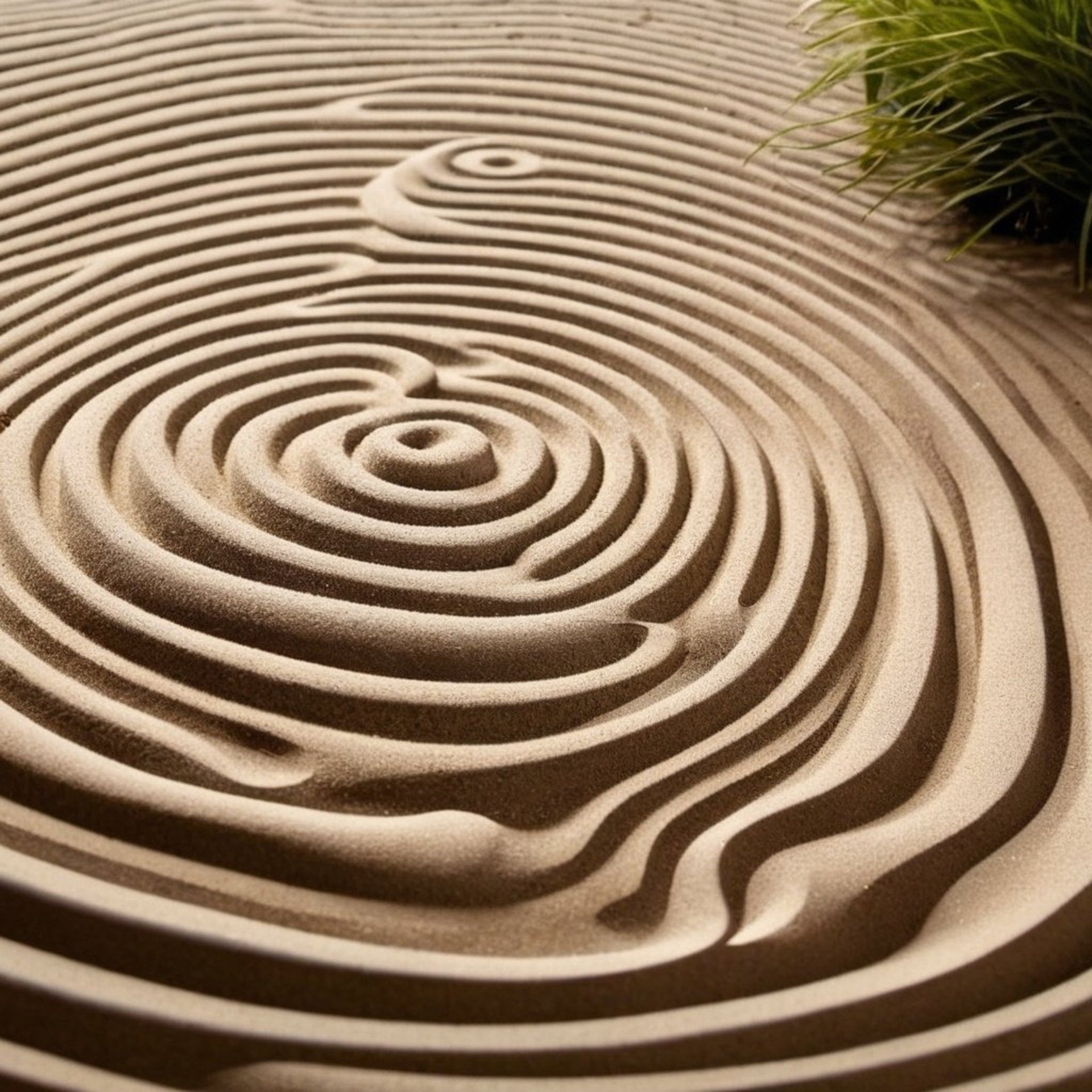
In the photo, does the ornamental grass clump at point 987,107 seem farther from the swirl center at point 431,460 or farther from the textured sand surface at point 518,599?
the swirl center at point 431,460

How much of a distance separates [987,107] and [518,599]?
3.93 feet

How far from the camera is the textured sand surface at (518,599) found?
116 cm

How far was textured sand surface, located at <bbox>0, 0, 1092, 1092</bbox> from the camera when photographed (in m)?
1.16

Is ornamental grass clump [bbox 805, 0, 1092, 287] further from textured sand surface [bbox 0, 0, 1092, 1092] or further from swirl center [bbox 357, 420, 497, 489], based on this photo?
swirl center [bbox 357, 420, 497, 489]

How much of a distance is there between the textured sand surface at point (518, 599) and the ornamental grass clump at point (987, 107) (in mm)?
101

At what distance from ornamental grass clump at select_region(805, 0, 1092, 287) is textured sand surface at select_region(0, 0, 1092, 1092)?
10 cm

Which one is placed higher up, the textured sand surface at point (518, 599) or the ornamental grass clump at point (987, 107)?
the ornamental grass clump at point (987, 107)

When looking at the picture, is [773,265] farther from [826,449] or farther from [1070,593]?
[1070,593]

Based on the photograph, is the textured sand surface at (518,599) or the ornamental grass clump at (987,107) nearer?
the textured sand surface at (518,599)

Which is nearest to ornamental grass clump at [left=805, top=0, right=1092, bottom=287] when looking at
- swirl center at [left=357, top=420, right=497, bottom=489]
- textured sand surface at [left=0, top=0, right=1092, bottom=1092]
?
textured sand surface at [left=0, top=0, right=1092, bottom=1092]

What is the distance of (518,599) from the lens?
1.60 meters

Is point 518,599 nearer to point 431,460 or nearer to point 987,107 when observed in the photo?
point 431,460

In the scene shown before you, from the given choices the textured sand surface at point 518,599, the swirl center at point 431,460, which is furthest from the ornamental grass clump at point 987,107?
the swirl center at point 431,460

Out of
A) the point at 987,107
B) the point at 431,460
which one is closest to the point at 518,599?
the point at 431,460
